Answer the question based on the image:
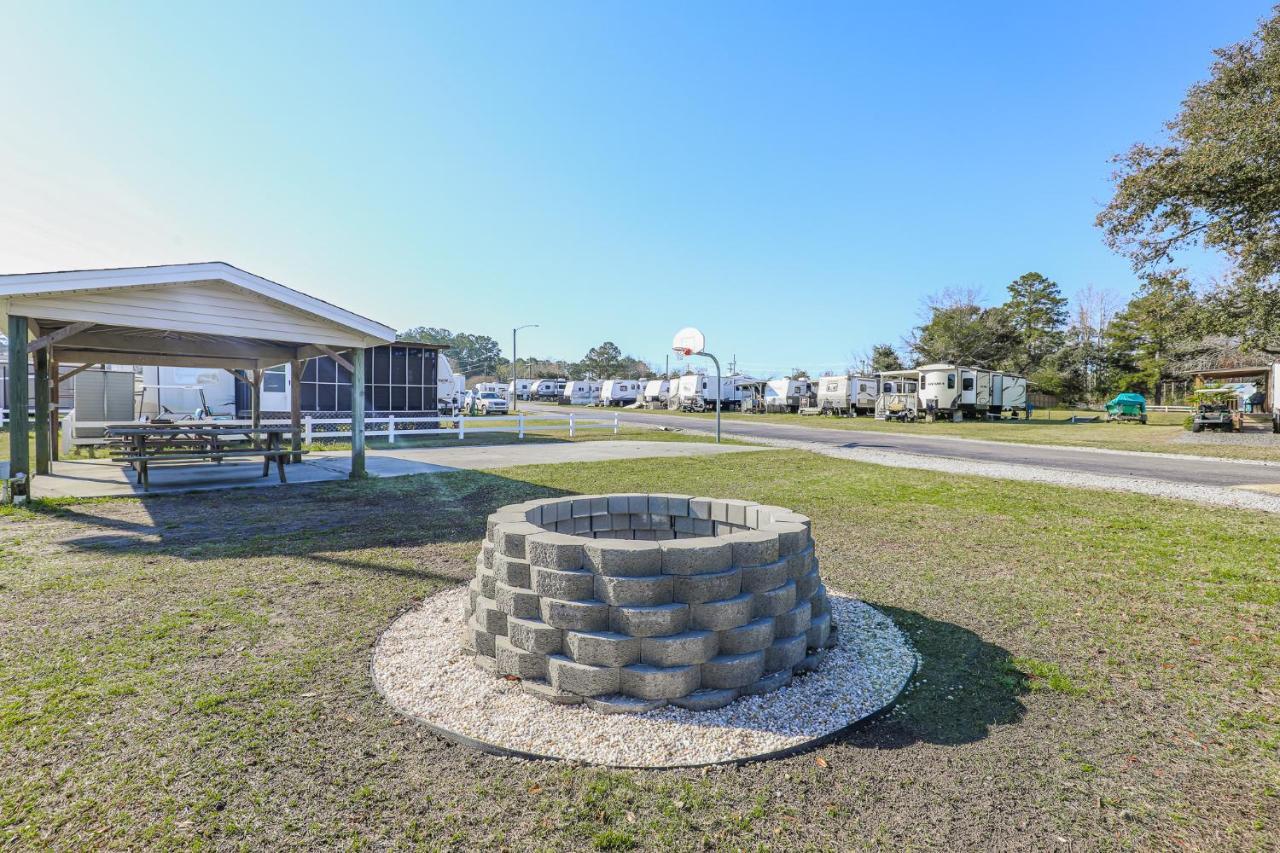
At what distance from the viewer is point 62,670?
3098mm

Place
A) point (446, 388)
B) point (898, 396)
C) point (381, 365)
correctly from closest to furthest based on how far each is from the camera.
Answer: point (381, 365)
point (446, 388)
point (898, 396)

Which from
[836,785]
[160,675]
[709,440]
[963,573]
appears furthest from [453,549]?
[709,440]

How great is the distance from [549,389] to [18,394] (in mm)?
54770

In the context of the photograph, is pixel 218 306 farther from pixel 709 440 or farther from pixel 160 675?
pixel 709 440

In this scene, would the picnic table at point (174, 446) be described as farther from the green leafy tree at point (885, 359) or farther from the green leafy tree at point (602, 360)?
the green leafy tree at point (602, 360)

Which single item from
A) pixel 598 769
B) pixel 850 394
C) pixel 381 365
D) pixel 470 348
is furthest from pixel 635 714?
pixel 470 348

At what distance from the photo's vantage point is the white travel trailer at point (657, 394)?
45.5 metres

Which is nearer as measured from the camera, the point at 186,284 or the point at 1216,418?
the point at 186,284

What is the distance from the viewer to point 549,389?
6184 centimetres

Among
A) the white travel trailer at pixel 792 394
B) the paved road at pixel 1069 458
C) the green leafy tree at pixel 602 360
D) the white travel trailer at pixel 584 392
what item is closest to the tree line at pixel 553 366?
the green leafy tree at pixel 602 360

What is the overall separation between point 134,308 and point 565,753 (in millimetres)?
8985

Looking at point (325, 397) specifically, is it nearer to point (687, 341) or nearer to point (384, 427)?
point (384, 427)

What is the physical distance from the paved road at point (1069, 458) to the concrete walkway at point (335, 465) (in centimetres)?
449

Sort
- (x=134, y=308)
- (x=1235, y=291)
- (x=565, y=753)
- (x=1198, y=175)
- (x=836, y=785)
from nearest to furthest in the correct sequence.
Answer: (x=836, y=785) < (x=565, y=753) < (x=134, y=308) < (x=1198, y=175) < (x=1235, y=291)
